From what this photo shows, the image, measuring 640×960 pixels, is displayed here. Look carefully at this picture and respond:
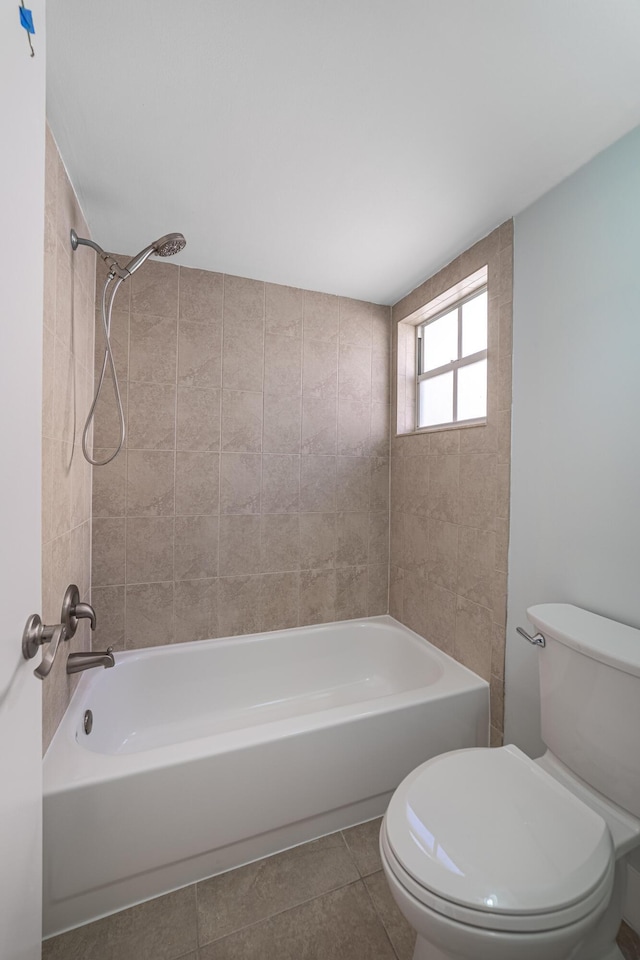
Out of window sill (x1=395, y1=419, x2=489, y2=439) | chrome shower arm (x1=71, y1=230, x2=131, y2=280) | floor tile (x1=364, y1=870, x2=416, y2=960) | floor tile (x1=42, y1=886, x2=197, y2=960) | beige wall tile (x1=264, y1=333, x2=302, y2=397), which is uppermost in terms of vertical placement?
chrome shower arm (x1=71, y1=230, x2=131, y2=280)

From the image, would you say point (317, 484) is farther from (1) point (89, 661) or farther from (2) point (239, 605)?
(1) point (89, 661)

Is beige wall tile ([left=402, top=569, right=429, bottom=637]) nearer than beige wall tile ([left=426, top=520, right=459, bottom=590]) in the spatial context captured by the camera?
No

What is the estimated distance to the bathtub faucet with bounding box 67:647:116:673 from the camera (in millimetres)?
1268

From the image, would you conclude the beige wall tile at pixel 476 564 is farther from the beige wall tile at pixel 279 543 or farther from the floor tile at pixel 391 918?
the floor tile at pixel 391 918

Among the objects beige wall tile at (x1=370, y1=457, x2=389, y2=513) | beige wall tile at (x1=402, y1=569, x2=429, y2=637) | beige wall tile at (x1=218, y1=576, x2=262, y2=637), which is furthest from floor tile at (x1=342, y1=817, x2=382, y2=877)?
beige wall tile at (x1=370, y1=457, x2=389, y2=513)

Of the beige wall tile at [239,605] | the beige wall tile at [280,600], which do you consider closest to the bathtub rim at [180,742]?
the beige wall tile at [239,605]

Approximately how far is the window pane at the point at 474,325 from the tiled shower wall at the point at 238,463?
54 cm

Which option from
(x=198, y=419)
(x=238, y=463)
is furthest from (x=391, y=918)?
(x=198, y=419)

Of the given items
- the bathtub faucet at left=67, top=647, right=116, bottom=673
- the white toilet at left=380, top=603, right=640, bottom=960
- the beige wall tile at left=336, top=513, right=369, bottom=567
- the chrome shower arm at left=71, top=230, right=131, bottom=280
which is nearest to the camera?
the white toilet at left=380, top=603, right=640, bottom=960

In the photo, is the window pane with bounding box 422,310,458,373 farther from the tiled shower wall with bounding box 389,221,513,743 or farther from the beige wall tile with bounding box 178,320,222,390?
the beige wall tile with bounding box 178,320,222,390

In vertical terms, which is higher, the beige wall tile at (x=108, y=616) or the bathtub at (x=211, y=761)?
the beige wall tile at (x=108, y=616)

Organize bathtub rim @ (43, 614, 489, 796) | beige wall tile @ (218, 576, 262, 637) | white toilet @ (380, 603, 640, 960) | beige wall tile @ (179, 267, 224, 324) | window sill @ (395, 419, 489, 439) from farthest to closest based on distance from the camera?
1. beige wall tile @ (218, 576, 262, 637)
2. beige wall tile @ (179, 267, 224, 324)
3. window sill @ (395, 419, 489, 439)
4. bathtub rim @ (43, 614, 489, 796)
5. white toilet @ (380, 603, 640, 960)

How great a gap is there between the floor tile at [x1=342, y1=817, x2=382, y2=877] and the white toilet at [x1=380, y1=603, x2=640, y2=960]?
396mm

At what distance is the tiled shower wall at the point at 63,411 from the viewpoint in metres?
1.17
